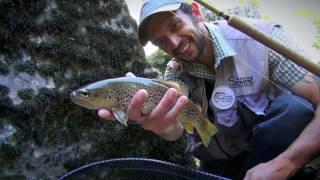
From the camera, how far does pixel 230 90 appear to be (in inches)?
108

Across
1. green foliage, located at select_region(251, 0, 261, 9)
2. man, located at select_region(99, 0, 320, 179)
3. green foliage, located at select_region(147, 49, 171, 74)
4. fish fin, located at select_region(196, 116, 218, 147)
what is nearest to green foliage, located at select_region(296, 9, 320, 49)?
green foliage, located at select_region(251, 0, 261, 9)

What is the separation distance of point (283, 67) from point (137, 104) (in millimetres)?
1014

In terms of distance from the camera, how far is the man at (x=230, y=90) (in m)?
2.34

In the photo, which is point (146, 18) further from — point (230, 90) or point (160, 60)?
point (160, 60)

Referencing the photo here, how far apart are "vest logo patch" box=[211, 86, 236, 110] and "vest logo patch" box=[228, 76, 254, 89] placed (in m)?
0.04

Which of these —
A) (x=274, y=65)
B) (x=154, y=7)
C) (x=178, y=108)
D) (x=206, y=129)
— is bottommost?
(x=206, y=129)

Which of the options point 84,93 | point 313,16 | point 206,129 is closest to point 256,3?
point 313,16

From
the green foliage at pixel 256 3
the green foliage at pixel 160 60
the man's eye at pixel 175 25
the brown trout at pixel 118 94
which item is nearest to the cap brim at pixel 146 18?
the man's eye at pixel 175 25

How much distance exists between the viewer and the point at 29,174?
273cm

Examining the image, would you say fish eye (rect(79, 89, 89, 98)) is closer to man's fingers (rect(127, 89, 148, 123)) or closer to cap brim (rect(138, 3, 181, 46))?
man's fingers (rect(127, 89, 148, 123))

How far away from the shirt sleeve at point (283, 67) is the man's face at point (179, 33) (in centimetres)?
49

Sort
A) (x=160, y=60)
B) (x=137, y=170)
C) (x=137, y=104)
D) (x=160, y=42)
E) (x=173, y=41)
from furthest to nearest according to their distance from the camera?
(x=160, y=60)
(x=160, y=42)
(x=173, y=41)
(x=137, y=104)
(x=137, y=170)

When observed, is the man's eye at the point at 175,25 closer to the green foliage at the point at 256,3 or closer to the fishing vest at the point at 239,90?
the fishing vest at the point at 239,90

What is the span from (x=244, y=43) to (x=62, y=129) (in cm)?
139
